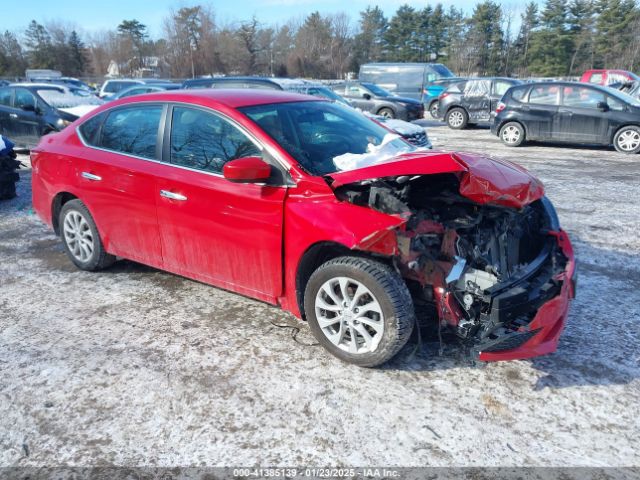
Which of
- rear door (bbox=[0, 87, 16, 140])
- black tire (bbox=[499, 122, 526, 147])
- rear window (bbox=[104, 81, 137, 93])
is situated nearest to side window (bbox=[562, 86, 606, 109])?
black tire (bbox=[499, 122, 526, 147])

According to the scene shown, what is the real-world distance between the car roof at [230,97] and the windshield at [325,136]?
87mm

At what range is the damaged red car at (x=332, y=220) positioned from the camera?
2992 millimetres

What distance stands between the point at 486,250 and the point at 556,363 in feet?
2.82

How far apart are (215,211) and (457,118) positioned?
50.7 ft

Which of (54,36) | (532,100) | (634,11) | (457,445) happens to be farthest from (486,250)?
(54,36)

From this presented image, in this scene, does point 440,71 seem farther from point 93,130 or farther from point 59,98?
point 93,130

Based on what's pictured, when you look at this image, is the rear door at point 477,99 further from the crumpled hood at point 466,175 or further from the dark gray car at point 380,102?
the crumpled hood at point 466,175

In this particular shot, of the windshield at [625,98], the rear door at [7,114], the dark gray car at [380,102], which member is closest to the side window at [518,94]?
the windshield at [625,98]

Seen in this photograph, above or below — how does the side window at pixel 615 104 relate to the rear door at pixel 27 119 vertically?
above

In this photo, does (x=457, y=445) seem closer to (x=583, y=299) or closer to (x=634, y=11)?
(x=583, y=299)

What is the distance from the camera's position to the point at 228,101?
3822 mm

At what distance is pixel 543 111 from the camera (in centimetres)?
1252

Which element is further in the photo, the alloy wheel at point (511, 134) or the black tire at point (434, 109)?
the black tire at point (434, 109)

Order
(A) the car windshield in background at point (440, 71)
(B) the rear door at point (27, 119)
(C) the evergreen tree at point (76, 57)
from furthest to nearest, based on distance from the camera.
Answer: (C) the evergreen tree at point (76, 57) → (A) the car windshield in background at point (440, 71) → (B) the rear door at point (27, 119)
